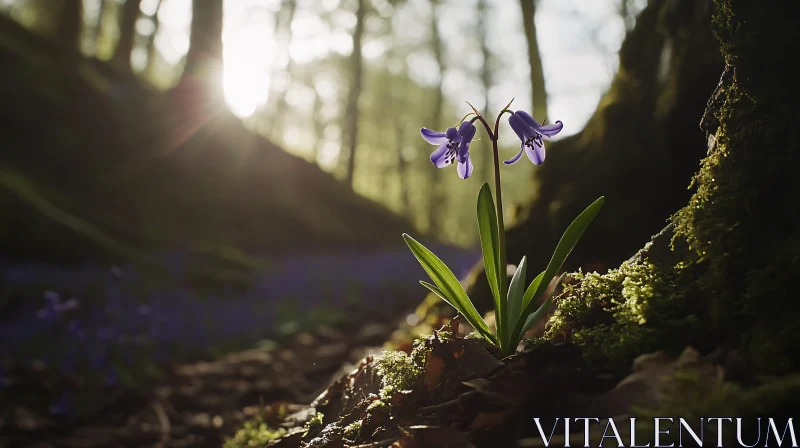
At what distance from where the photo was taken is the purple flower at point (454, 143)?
1.73m

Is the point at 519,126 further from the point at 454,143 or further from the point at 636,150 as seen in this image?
the point at 636,150

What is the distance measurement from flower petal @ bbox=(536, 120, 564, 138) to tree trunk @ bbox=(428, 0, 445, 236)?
2394cm

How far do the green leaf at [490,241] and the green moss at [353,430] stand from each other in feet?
1.73

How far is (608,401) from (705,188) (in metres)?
0.77

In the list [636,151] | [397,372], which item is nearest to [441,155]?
[397,372]

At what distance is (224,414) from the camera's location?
12.5 feet

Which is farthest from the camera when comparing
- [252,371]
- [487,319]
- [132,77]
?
[132,77]

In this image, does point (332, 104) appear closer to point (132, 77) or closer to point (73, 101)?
point (132, 77)

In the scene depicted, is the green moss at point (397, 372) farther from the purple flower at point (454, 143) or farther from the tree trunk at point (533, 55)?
the tree trunk at point (533, 55)

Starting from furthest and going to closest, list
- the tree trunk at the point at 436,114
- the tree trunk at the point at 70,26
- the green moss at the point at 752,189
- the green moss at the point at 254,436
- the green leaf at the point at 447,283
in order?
the tree trunk at the point at 436,114
the tree trunk at the point at 70,26
the green moss at the point at 254,436
the green leaf at the point at 447,283
the green moss at the point at 752,189

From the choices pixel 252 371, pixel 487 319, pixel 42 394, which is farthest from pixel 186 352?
pixel 487 319

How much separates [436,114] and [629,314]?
2697cm

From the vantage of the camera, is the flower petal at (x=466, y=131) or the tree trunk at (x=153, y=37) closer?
the flower petal at (x=466, y=131)

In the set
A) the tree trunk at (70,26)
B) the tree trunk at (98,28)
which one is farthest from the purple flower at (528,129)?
the tree trunk at (98,28)
